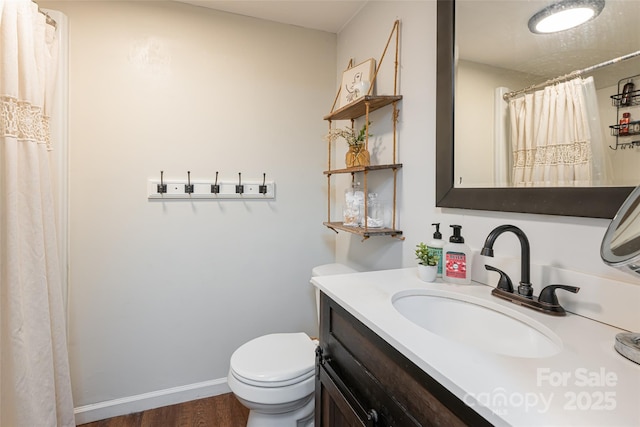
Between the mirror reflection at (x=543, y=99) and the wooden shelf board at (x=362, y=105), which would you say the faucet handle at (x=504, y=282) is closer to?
the mirror reflection at (x=543, y=99)

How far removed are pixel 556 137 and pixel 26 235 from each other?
186 centimetres

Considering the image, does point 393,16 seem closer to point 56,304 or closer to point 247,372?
point 247,372

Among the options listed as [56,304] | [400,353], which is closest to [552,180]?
[400,353]

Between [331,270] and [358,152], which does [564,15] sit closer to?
[358,152]

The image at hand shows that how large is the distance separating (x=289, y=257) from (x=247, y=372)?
2.70ft

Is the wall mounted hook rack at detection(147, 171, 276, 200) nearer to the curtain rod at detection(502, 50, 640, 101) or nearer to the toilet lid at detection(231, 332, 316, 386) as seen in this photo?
the toilet lid at detection(231, 332, 316, 386)

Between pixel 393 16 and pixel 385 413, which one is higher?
pixel 393 16

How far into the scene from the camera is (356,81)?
1.75m

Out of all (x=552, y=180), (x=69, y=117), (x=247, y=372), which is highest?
(x=69, y=117)

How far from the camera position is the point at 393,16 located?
151 cm

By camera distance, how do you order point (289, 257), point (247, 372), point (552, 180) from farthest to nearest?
1. point (289, 257)
2. point (247, 372)
3. point (552, 180)

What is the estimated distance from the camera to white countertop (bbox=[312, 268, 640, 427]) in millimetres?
431

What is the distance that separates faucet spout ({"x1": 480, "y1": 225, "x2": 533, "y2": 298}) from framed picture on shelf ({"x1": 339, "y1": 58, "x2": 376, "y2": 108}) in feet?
3.34

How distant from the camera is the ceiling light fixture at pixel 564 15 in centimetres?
79
